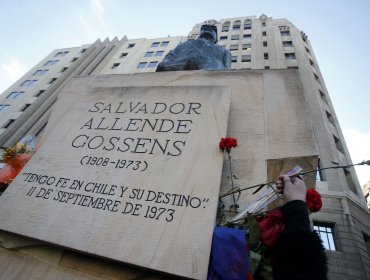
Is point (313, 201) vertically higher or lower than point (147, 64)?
lower

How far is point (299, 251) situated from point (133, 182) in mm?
1355

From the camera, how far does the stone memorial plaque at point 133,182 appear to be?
1.76m

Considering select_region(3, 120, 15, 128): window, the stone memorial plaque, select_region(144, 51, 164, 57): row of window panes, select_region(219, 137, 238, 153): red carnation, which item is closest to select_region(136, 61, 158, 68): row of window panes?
select_region(144, 51, 164, 57): row of window panes

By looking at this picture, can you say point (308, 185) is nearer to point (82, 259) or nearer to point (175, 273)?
point (175, 273)

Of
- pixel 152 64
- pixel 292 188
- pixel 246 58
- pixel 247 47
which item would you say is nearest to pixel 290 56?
pixel 246 58

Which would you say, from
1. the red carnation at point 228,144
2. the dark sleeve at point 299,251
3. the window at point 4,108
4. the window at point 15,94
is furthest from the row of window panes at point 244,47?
the dark sleeve at point 299,251

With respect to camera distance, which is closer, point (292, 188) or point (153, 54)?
point (292, 188)

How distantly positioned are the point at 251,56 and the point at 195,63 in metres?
25.0

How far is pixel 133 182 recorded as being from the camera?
2.18 meters

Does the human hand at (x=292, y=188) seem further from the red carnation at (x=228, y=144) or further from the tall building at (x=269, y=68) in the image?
the tall building at (x=269, y=68)

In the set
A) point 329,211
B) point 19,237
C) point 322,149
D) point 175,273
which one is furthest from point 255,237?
point 322,149

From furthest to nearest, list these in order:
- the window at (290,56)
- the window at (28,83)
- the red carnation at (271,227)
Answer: the window at (28,83) → the window at (290,56) → the red carnation at (271,227)

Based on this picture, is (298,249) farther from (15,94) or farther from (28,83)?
(28,83)

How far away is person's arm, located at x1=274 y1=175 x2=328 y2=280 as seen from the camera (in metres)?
1.38
